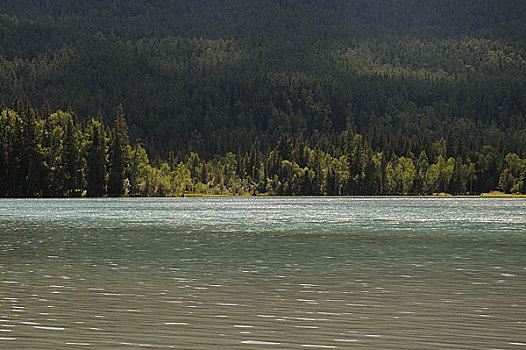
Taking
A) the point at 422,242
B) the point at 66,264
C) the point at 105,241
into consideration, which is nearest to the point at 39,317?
the point at 66,264

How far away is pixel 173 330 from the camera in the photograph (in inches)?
840

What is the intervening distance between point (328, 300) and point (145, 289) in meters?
7.18

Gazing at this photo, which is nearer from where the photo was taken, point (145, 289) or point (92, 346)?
point (92, 346)

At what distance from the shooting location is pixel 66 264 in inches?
1548

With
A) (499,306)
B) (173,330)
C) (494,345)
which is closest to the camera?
(494,345)

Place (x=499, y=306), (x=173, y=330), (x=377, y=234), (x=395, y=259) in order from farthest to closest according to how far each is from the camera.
A: (x=377, y=234) < (x=395, y=259) < (x=499, y=306) < (x=173, y=330)

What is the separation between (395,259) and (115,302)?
20.0 meters

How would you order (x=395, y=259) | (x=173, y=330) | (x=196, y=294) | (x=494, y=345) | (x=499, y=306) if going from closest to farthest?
(x=494, y=345)
(x=173, y=330)
(x=499, y=306)
(x=196, y=294)
(x=395, y=259)

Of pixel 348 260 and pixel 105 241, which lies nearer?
pixel 348 260

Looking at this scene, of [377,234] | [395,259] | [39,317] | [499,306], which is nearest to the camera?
[39,317]

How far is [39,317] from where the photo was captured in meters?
23.4

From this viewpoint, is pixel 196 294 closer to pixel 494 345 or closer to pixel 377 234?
pixel 494 345

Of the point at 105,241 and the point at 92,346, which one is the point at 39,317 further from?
the point at 105,241

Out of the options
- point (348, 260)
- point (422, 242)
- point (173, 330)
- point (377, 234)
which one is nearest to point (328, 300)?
point (173, 330)
